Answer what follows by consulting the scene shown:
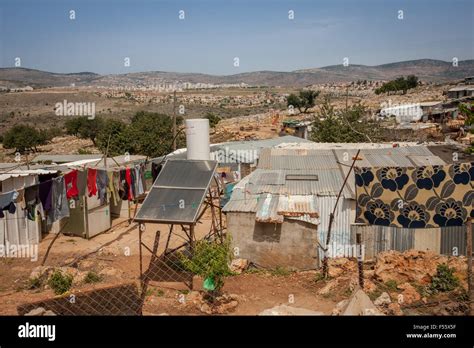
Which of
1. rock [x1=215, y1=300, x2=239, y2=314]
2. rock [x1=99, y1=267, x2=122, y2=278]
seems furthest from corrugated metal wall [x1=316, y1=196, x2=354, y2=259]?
rock [x1=99, y1=267, x2=122, y2=278]

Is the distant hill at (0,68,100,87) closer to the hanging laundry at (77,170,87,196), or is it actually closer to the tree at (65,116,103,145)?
the tree at (65,116,103,145)

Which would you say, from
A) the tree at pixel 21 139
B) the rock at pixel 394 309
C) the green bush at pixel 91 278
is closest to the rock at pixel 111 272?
the green bush at pixel 91 278

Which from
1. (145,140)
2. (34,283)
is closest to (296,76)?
(145,140)

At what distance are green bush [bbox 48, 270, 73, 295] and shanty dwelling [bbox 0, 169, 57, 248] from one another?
4.05 meters

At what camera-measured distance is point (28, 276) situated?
10508 millimetres

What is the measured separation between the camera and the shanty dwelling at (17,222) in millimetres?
12250

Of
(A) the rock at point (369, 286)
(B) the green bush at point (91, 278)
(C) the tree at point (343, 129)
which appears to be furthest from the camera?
(C) the tree at point (343, 129)

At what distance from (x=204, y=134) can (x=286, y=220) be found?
10.8 ft

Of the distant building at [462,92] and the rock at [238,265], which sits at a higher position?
the distant building at [462,92]

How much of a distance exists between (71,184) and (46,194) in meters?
0.85

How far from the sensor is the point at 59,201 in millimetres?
12047

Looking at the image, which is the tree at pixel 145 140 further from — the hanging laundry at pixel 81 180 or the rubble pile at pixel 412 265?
the rubble pile at pixel 412 265

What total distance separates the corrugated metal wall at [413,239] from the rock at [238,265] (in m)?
2.82
